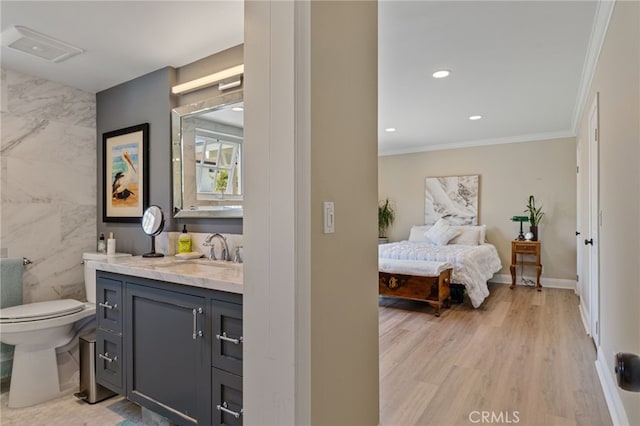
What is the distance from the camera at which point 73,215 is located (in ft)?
10.2

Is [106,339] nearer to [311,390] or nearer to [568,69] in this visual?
[311,390]

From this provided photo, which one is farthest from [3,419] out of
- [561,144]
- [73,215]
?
[561,144]

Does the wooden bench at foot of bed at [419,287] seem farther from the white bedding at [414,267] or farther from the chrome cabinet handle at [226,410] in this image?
the chrome cabinet handle at [226,410]

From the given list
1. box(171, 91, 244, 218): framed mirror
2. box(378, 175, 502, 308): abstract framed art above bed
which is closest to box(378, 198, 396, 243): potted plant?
box(378, 175, 502, 308): abstract framed art above bed

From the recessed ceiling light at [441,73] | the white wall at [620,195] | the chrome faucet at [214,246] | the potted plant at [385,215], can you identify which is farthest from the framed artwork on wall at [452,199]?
the chrome faucet at [214,246]

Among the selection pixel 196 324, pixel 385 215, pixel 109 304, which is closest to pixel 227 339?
pixel 196 324

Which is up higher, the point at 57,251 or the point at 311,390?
the point at 57,251

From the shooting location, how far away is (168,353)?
1825 millimetres

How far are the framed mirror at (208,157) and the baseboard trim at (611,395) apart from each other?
2.37 metres

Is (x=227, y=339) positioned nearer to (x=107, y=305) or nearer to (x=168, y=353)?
(x=168, y=353)

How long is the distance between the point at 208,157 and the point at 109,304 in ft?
3.78

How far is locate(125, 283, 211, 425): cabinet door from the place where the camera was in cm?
168

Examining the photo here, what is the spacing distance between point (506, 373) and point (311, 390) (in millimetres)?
2091

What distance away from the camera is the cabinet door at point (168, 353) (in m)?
1.68
